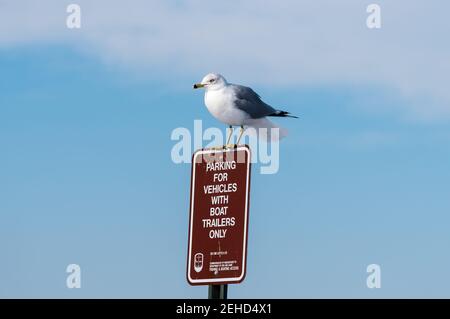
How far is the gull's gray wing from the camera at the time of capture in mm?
10648

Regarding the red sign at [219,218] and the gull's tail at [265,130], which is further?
the gull's tail at [265,130]

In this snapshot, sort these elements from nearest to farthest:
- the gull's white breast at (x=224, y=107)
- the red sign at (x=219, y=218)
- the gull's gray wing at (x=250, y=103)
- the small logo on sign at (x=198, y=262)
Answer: the red sign at (x=219, y=218), the small logo on sign at (x=198, y=262), the gull's white breast at (x=224, y=107), the gull's gray wing at (x=250, y=103)

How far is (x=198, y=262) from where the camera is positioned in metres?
8.01

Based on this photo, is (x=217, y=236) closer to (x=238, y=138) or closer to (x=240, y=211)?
(x=240, y=211)

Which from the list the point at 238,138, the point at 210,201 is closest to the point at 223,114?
the point at 238,138

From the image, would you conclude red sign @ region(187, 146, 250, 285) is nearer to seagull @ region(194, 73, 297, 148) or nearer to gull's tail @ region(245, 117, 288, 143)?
seagull @ region(194, 73, 297, 148)

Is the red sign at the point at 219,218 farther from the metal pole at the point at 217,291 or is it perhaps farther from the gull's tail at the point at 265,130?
the gull's tail at the point at 265,130

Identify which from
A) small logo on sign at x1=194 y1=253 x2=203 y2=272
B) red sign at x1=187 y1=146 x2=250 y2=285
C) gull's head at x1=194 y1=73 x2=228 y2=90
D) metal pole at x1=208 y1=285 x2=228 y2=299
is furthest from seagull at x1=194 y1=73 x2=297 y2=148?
metal pole at x1=208 y1=285 x2=228 y2=299

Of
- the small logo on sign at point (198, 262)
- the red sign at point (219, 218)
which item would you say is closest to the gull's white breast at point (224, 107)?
the red sign at point (219, 218)

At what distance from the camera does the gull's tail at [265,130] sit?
10531 millimetres

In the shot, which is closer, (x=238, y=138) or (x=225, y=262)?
(x=225, y=262)
